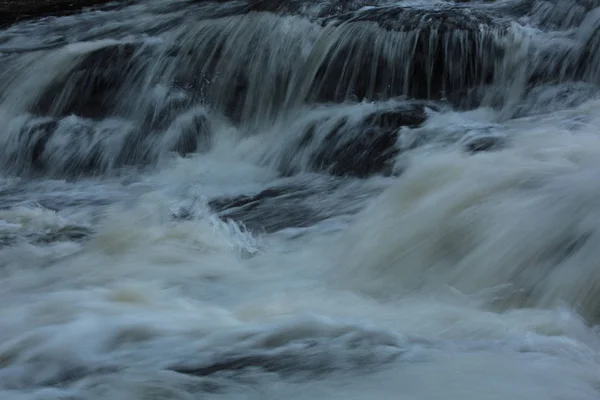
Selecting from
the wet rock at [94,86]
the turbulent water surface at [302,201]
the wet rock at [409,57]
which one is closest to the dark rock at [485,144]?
the turbulent water surface at [302,201]

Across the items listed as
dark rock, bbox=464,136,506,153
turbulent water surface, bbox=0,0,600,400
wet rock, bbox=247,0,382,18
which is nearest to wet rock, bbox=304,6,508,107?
turbulent water surface, bbox=0,0,600,400

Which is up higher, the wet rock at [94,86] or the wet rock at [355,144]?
the wet rock at [94,86]

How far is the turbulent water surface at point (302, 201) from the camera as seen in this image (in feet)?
9.36

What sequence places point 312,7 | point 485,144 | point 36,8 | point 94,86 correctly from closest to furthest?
point 485,144 < point 94,86 < point 312,7 < point 36,8

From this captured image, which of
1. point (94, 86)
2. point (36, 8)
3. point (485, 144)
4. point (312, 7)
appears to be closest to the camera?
point (485, 144)

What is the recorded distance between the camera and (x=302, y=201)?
192 inches

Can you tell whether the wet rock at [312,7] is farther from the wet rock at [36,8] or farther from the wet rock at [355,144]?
the wet rock at [36,8]

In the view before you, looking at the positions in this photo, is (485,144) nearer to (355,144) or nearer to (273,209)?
(355,144)

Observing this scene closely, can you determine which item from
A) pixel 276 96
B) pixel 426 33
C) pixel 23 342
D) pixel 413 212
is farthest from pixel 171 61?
pixel 23 342

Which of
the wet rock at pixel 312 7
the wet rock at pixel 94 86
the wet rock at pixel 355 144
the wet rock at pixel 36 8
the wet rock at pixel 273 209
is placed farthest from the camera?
the wet rock at pixel 36 8

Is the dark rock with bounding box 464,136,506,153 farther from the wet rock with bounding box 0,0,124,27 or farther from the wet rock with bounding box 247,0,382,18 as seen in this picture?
the wet rock with bounding box 0,0,124,27

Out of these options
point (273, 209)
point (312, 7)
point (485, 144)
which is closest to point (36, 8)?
point (312, 7)

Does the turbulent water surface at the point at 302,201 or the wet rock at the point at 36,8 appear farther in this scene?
the wet rock at the point at 36,8

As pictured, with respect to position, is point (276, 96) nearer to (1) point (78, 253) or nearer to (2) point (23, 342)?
(1) point (78, 253)
